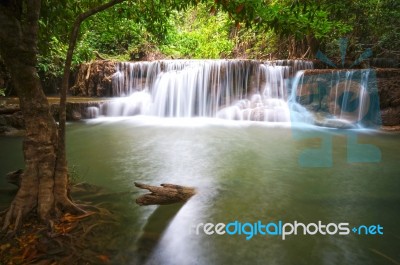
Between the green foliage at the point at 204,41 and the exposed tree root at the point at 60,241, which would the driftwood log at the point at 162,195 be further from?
the green foliage at the point at 204,41

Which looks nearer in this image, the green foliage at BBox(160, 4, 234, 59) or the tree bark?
the tree bark

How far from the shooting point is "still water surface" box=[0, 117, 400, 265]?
3.07 meters

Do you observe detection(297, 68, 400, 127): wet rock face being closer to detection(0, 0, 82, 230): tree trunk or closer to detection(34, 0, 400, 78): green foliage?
detection(34, 0, 400, 78): green foliage

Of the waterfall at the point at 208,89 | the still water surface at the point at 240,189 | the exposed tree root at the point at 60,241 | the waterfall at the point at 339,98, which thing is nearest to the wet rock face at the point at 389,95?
the waterfall at the point at 339,98

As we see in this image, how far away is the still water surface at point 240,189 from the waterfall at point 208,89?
11.6 feet

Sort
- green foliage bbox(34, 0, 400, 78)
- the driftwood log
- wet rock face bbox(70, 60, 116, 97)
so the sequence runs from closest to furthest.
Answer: green foliage bbox(34, 0, 400, 78)
the driftwood log
wet rock face bbox(70, 60, 116, 97)

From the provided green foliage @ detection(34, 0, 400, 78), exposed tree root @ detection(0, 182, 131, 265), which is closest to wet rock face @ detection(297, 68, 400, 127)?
green foliage @ detection(34, 0, 400, 78)

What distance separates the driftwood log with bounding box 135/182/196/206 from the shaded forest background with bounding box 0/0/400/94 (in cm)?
224

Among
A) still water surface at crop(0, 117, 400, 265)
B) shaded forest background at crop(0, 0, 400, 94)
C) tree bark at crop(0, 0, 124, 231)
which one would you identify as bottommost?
still water surface at crop(0, 117, 400, 265)

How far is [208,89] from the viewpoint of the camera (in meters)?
13.8

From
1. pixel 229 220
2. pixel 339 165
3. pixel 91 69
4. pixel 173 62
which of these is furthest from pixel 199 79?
pixel 229 220

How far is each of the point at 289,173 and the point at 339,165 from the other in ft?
4.25

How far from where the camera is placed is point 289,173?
5680 mm

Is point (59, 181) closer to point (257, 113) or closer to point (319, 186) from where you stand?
point (319, 186)
